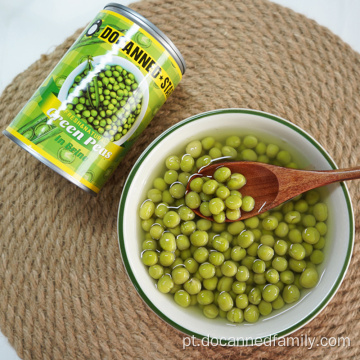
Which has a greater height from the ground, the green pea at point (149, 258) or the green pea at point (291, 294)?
the green pea at point (149, 258)

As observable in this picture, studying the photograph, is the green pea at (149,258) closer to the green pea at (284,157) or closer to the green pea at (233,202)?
A: the green pea at (233,202)

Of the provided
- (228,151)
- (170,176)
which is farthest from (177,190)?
(228,151)

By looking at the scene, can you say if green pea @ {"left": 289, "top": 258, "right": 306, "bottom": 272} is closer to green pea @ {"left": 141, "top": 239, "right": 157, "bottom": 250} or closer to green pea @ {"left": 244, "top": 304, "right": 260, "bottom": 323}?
green pea @ {"left": 244, "top": 304, "right": 260, "bottom": 323}

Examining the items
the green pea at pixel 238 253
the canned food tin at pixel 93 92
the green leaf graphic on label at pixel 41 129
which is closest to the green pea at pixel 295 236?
the green pea at pixel 238 253

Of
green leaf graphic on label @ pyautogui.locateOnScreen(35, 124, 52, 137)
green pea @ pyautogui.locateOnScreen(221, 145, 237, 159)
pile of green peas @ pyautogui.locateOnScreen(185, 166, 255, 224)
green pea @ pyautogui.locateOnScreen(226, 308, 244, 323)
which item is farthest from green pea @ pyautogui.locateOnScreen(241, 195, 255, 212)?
green leaf graphic on label @ pyautogui.locateOnScreen(35, 124, 52, 137)

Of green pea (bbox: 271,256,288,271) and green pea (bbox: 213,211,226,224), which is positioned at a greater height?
green pea (bbox: 213,211,226,224)

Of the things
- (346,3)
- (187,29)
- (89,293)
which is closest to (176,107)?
(187,29)

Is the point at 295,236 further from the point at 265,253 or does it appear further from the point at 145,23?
the point at 145,23

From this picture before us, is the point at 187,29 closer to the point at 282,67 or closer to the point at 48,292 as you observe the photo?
the point at 282,67
